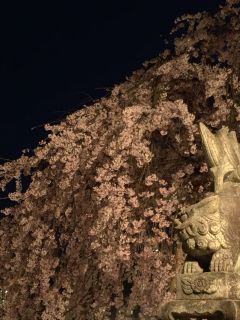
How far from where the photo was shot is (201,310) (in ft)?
14.5

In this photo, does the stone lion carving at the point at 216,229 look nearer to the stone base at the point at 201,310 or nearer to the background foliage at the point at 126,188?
the stone base at the point at 201,310

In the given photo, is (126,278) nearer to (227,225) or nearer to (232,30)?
(232,30)

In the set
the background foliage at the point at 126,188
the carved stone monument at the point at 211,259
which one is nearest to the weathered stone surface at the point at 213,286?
the carved stone monument at the point at 211,259

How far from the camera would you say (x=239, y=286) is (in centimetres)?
442

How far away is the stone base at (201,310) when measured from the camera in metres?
4.25

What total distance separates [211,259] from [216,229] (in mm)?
233

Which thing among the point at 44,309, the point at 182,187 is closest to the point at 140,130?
the point at 182,187

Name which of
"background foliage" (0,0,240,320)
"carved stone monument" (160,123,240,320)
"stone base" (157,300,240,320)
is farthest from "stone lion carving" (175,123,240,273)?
"background foliage" (0,0,240,320)

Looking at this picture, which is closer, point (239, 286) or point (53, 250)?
point (239, 286)

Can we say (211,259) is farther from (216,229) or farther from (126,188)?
(126,188)

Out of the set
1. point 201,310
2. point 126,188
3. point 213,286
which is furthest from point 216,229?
point 126,188

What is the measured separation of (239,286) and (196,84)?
518 cm

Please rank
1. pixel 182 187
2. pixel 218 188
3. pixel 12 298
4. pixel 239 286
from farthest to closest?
pixel 12 298, pixel 182 187, pixel 218 188, pixel 239 286

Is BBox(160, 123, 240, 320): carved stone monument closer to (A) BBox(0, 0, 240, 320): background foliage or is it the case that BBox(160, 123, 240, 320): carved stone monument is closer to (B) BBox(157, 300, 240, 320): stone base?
(B) BBox(157, 300, 240, 320): stone base
